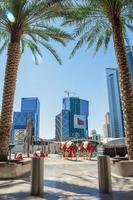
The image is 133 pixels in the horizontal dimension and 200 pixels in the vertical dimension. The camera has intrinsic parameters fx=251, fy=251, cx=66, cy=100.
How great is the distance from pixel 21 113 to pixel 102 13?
18995 centimetres

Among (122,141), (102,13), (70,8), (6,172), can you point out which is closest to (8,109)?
(6,172)

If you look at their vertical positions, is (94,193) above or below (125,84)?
below

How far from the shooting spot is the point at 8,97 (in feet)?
36.0

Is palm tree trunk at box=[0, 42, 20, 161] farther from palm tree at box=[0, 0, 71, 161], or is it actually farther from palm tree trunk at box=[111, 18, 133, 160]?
palm tree trunk at box=[111, 18, 133, 160]

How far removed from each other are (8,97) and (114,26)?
237 inches

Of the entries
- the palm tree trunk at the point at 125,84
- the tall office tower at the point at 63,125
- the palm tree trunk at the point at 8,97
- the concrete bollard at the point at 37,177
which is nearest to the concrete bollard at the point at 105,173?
the concrete bollard at the point at 37,177

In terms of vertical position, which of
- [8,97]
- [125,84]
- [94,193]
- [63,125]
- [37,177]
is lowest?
[94,193]

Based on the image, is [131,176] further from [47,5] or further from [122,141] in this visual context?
[122,141]

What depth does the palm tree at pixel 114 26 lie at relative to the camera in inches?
416

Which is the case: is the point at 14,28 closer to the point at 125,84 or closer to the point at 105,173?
the point at 125,84

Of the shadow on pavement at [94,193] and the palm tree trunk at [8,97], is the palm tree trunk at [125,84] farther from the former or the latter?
the palm tree trunk at [8,97]

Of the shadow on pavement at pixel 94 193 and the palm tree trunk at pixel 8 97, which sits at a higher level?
the palm tree trunk at pixel 8 97

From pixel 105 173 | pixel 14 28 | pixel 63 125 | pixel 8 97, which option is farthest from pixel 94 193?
pixel 63 125

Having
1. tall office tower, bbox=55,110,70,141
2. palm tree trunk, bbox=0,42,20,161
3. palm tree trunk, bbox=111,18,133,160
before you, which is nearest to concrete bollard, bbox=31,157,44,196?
palm tree trunk, bbox=0,42,20,161
